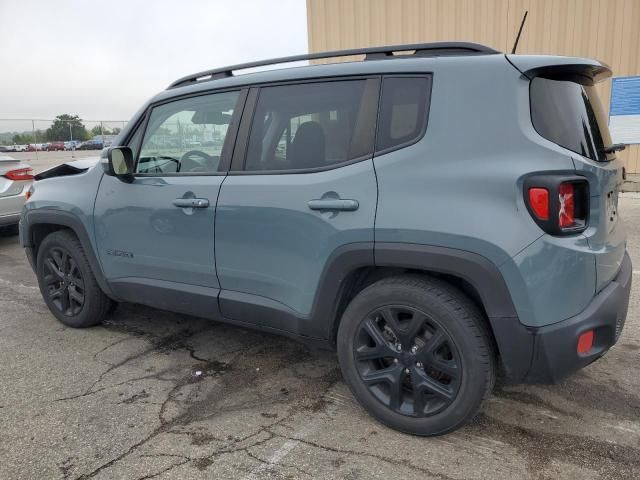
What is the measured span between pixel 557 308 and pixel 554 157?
2.04 ft

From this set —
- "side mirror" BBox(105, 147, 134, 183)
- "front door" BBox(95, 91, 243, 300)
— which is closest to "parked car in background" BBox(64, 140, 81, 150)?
"front door" BBox(95, 91, 243, 300)

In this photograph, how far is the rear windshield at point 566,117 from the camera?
7.40 feet

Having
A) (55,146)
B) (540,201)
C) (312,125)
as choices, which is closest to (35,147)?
(55,146)

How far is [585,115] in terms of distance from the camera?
2477 mm

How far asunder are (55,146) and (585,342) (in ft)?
76.0

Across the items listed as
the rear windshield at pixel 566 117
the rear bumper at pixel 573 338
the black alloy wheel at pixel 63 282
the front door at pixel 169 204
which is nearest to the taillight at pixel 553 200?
the rear windshield at pixel 566 117

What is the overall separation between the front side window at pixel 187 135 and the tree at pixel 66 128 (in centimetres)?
2038

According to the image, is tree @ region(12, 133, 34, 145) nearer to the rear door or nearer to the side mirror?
the side mirror

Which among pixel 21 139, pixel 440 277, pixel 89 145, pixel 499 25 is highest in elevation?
pixel 499 25

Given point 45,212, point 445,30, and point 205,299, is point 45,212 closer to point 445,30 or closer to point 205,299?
point 205,299

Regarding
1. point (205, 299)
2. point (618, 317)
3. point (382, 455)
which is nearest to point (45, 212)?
point (205, 299)

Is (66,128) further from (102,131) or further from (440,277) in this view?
(440,277)

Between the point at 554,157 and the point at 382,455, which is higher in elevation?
the point at 554,157

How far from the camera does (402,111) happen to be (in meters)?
2.51
